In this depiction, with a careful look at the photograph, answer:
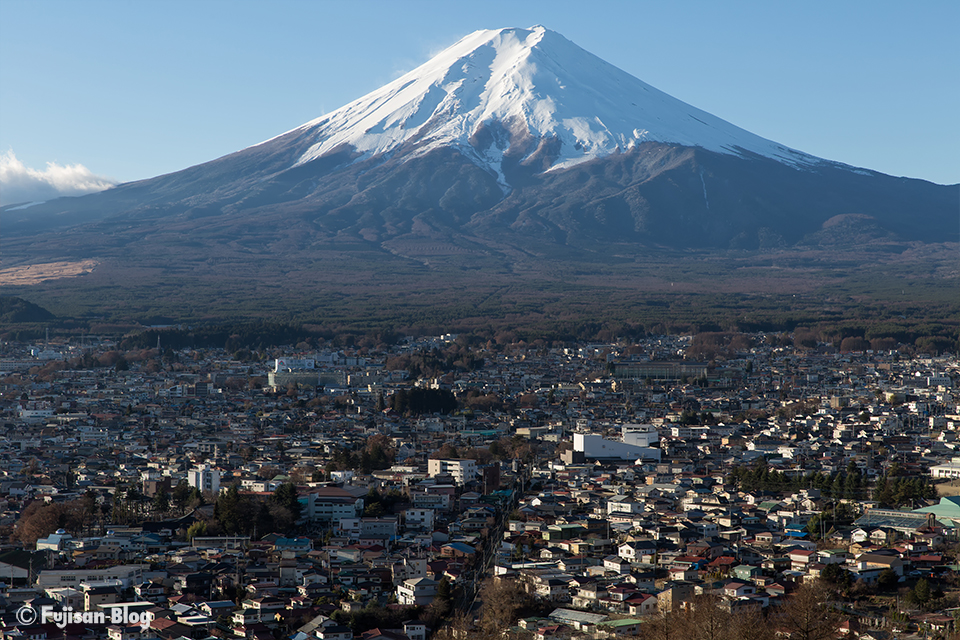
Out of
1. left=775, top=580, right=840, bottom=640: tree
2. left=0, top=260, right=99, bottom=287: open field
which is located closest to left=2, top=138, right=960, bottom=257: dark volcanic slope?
left=0, top=260, right=99, bottom=287: open field

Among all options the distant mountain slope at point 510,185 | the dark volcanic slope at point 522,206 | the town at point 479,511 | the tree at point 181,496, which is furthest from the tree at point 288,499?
the dark volcanic slope at point 522,206

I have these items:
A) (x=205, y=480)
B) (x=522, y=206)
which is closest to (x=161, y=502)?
(x=205, y=480)

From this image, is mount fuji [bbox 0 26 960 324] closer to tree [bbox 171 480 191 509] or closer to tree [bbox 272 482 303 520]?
tree [bbox 171 480 191 509]

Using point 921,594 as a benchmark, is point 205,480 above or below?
below

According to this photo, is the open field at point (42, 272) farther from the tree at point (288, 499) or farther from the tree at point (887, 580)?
the tree at point (887, 580)

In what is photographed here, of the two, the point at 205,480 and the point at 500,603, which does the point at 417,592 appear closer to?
the point at 500,603

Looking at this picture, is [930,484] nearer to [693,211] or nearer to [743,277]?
[743,277]
